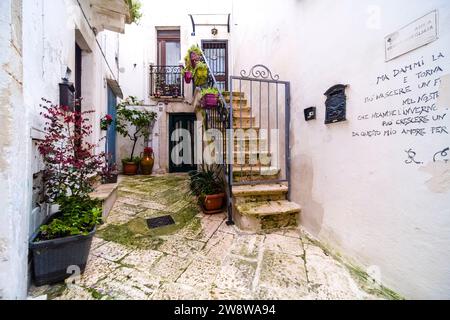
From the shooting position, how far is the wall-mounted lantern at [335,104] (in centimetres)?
191

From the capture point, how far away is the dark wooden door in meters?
7.37

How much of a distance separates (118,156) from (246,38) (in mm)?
5561

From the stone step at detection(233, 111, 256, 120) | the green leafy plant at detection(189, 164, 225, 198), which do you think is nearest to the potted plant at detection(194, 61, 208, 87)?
the stone step at detection(233, 111, 256, 120)

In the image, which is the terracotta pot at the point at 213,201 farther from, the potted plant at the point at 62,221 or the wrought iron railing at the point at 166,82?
the wrought iron railing at the point at 166,82

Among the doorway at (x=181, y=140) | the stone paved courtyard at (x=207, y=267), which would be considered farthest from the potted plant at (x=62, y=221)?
the doorway at (x=181, y=140)

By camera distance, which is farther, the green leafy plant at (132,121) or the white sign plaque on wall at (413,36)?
the green leafy plant at (132,121)

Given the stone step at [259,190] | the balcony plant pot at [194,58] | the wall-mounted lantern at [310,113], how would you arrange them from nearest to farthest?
the wall-mounted lantern at [310,113] → the stone step at [259,190] → the balcony plant pot at [194,58]

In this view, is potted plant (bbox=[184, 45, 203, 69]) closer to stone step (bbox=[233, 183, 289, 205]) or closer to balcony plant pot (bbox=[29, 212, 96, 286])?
stone step (bbox=[233, 183, 289, 205])

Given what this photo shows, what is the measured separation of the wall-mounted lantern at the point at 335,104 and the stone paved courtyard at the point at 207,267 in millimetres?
1373

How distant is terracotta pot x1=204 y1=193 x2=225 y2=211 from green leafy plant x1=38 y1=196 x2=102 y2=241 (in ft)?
4.92

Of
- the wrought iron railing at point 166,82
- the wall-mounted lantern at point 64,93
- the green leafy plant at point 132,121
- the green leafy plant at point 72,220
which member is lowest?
the green leafy plant at point 72,220

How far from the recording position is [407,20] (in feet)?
4.57
